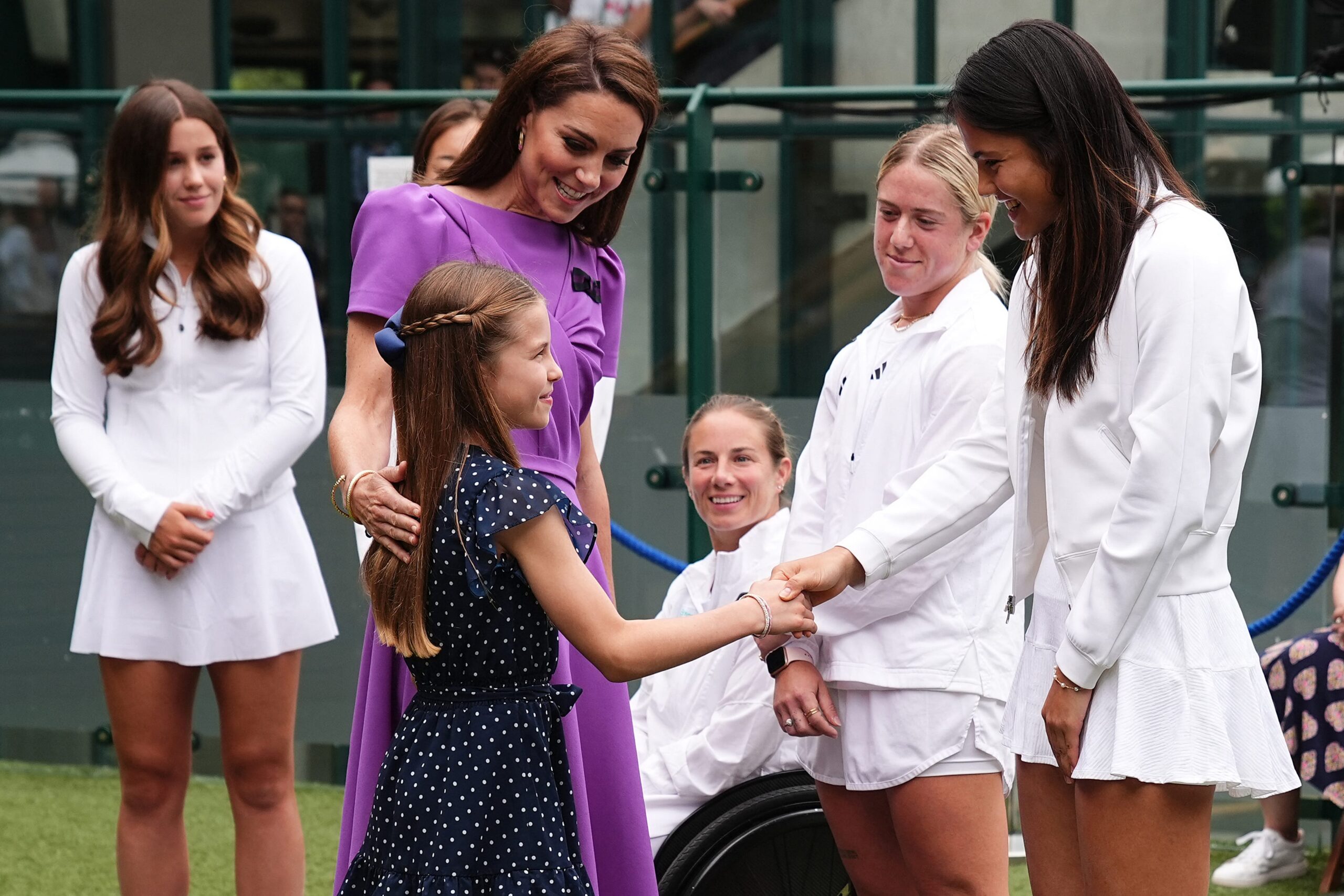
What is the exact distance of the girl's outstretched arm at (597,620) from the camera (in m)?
2.23

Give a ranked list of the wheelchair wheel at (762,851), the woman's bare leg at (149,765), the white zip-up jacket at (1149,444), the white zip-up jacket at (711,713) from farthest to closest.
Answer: the woman's bare leg at (149,765)
the white zip-up jacket at (711,713)
the wheelchair wheel at (762,851)
the white zip-up jacket at (1149,444)

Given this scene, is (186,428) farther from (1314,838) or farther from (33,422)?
(1314,838)

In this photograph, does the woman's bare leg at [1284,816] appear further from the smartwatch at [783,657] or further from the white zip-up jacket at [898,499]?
the smartwatch at [783,657]

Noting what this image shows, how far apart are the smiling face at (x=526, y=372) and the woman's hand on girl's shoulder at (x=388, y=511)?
0.18 m

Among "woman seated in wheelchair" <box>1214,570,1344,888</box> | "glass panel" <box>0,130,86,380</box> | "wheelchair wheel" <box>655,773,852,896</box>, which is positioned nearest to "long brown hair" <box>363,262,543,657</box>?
"wheelchair wheel" <box>655,773,852,896</box>

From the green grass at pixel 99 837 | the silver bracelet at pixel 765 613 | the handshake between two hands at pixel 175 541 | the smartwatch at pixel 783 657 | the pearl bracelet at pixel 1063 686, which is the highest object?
the silver bracelet at pixel 765 613

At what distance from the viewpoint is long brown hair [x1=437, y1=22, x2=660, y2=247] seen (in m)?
2.41

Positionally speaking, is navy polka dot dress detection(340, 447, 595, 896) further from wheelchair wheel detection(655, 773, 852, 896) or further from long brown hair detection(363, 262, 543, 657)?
wheelchair wheel detection(655, 773, 852, 896)

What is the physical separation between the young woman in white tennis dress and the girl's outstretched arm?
1486 millimetres

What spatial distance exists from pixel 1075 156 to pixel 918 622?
0.86m

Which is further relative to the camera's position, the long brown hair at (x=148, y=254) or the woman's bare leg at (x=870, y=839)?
the long brown hair at (x=148, y=254)

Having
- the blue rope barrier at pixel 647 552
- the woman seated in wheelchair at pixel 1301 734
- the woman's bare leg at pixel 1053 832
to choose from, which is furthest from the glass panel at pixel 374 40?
the woman's bare leg at pixel 1053 832

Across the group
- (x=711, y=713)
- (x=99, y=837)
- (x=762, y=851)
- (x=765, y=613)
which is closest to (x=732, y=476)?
(x=711, y=713)

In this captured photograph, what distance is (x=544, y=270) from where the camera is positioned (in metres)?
2.51
